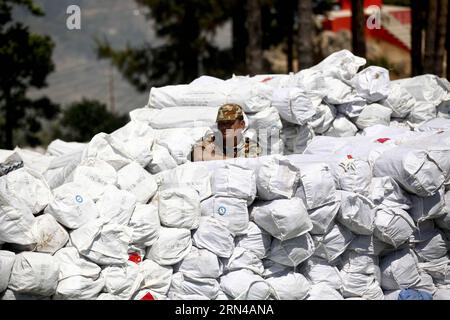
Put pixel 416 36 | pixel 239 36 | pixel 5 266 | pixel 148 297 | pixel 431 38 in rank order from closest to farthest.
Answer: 1. pixel 5 266
2. pixel 148 297
3. pixel 431 38
4. pixel 416 36
5. pixel 239 36

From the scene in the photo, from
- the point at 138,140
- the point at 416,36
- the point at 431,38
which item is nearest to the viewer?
the point at 138,140

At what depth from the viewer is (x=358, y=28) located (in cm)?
1248

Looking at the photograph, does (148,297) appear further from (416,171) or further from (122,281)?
(416,171)

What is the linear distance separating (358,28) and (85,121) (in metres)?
9.30

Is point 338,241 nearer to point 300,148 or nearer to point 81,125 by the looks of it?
point 300,148

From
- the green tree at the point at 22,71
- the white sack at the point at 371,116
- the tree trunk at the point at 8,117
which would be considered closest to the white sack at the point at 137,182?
the white sack at the point at 371,116

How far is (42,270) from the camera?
4.29 meters

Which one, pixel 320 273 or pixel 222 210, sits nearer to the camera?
pixel 222 210

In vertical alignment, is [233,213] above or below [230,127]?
below

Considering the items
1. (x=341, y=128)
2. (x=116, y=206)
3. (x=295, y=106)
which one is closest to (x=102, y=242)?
(x=116, y=206)

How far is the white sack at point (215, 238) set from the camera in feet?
15.7

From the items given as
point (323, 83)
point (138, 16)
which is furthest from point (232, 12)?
point (323, 83)

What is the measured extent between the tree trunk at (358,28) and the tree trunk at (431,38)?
1042 millimetres

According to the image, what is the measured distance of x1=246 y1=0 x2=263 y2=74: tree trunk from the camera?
13.2 meters
